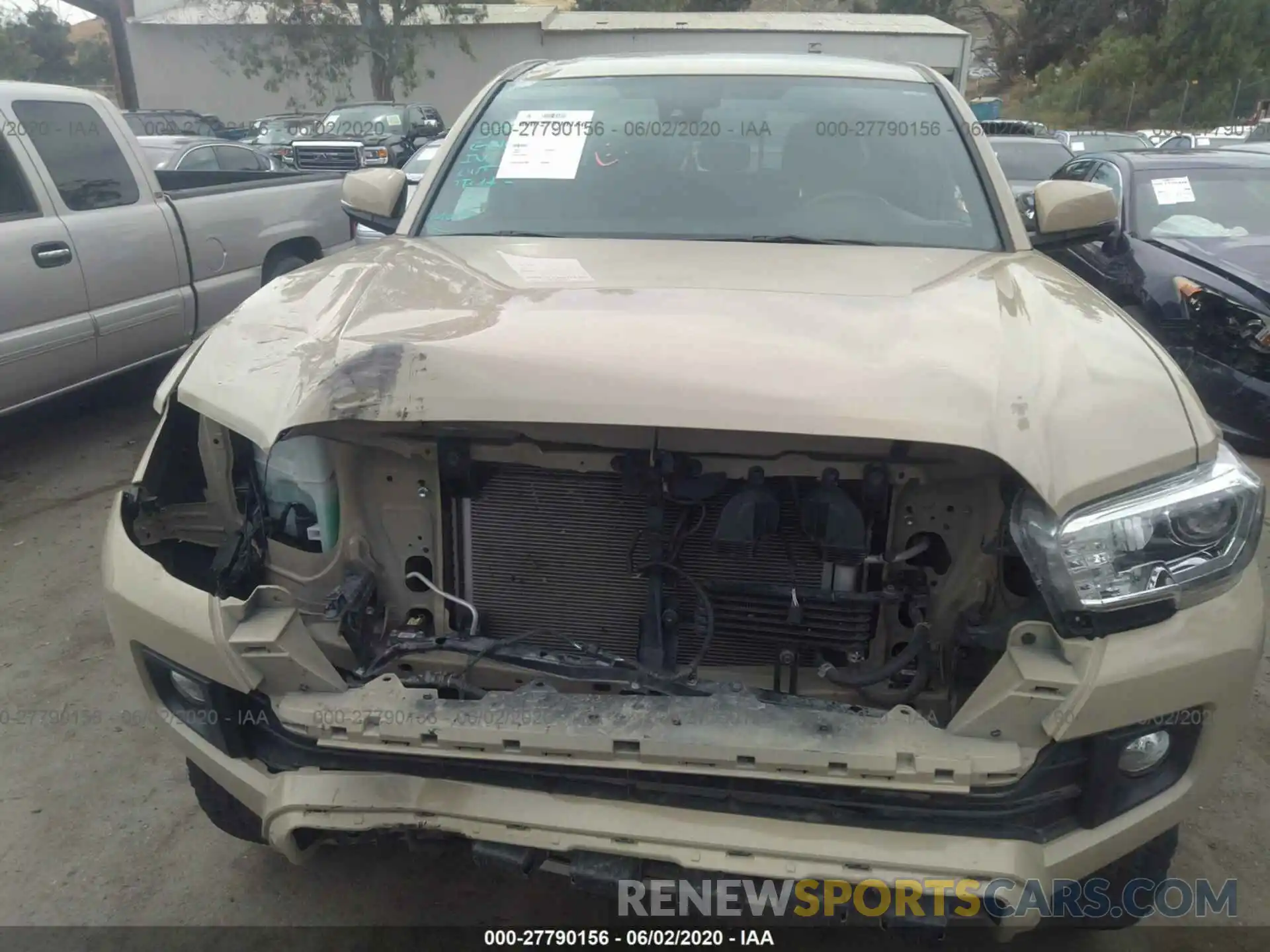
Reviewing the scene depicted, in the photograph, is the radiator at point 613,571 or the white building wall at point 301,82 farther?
the white building wall at point 301,82

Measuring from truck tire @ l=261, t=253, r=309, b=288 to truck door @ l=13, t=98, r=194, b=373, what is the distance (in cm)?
80

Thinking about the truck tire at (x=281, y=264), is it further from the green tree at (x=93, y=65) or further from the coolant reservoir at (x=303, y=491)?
the green tree at (x=93, y=65)

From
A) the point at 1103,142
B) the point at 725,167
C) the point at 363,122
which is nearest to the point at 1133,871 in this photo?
Result: the point at 725,167

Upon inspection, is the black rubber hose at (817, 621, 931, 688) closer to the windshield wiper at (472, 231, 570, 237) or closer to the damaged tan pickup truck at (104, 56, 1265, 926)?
the damaged tan pickup truck at (104, 56, 1265, 926)

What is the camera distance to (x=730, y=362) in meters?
1.72

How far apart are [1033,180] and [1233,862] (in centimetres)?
966

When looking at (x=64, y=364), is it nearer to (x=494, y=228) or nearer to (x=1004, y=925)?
(x=494, y=228)

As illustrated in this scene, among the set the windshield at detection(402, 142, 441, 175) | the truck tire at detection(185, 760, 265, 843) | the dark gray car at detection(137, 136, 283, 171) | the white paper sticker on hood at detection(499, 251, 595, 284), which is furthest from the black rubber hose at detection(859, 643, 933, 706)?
the windshield at detection(402, 142, 441, 175)

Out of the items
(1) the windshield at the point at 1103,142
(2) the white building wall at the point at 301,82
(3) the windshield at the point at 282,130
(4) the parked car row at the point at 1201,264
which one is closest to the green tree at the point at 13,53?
(2) the white building wall at the point at 301,82

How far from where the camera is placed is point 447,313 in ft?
6.54

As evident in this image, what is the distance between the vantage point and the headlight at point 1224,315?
5.17 metres

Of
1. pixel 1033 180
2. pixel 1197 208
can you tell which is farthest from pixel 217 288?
pixel 1033 180

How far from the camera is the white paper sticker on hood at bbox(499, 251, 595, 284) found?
2205 mm

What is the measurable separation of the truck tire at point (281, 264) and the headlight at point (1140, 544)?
5567mm
